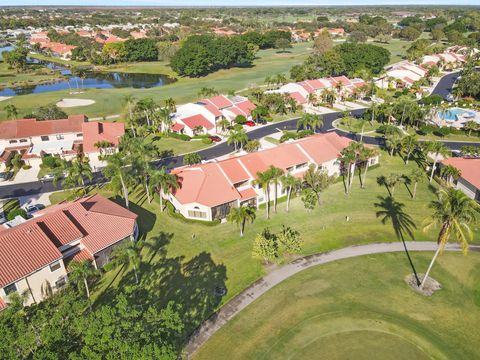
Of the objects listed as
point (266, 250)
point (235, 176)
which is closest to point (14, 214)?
point (235, 176)

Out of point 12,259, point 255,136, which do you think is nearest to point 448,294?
point 12,259

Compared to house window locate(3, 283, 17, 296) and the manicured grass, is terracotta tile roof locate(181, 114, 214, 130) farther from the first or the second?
house window locate(3, 283, 17, 296)

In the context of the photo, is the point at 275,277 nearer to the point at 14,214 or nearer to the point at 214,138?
the point at 14,214

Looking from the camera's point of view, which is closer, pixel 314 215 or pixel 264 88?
pixel 314 215

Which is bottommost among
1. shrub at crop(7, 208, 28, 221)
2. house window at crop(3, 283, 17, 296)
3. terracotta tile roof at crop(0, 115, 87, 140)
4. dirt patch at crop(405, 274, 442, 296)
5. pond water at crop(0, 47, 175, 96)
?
pond water at crop(0, 47, 175, 96)

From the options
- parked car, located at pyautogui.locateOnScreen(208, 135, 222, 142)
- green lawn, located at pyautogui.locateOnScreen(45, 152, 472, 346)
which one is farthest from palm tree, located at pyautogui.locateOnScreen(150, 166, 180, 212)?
parked car, located at pyautogui.locateOnScreen(208, 135, 222, 142)

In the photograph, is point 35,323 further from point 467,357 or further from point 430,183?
point 430,183
